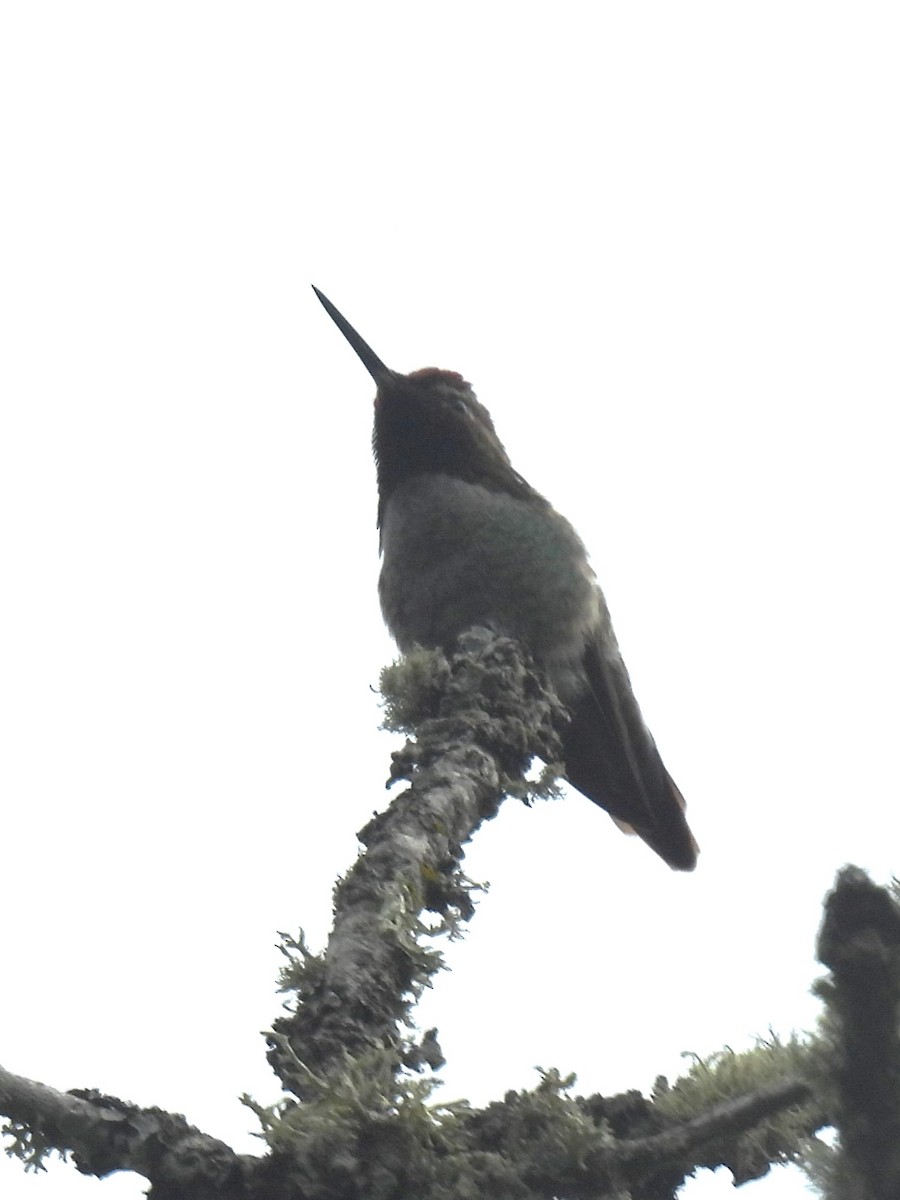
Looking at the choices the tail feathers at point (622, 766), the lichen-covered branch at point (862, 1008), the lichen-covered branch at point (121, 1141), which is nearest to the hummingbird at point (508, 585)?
the tail feathers at point (622, 766)

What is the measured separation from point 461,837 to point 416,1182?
56.1 inches

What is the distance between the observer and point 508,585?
6109 millimetres

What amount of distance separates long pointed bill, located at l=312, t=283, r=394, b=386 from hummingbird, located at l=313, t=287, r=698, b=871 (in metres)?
0.25

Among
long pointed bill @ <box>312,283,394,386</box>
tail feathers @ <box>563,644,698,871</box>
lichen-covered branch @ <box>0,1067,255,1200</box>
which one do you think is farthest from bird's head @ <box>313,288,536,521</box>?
lichen-covered branch @ <box>0,1067,255,1200</box>

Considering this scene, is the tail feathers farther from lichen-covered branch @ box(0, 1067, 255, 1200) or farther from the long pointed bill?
lichen-covered branch @ box(0, 1067, 255, 1200)

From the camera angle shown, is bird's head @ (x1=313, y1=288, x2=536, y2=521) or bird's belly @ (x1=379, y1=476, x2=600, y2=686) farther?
bird's head @ (x1=313, y1=288, x2=536, y2=521)

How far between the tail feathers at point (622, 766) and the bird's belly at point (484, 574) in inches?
12.0

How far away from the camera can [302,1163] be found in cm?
227

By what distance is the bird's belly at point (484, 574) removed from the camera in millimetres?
6078

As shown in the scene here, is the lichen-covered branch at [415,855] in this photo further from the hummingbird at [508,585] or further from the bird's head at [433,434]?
the bird's head at [433,434]

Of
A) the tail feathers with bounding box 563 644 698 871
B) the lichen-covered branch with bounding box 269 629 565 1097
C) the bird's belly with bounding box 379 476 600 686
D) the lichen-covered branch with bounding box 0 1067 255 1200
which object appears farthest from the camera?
the tail feathers with bounding box 563 644 698 871

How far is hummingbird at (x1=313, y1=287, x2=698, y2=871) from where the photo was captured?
241 inches

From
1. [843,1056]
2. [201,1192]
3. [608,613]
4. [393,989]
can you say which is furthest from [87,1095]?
[608,613]

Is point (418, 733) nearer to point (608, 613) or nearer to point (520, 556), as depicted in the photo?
point (520, 556)
